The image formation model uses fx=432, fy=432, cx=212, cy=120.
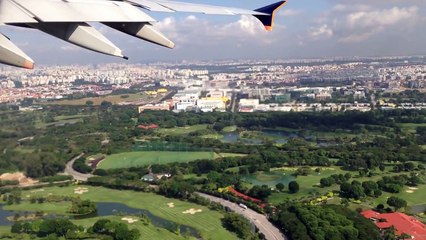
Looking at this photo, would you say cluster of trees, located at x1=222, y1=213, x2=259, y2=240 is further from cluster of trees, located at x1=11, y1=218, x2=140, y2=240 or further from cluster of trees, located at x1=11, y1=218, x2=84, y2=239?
cluster of trees, located at x1=11, y1=218, x2=84, y2=239

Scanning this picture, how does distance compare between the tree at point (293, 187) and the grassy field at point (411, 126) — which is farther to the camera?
the grassy field at point (411, 126)

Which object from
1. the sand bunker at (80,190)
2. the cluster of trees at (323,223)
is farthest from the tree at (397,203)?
the sand bunker at (80,190)

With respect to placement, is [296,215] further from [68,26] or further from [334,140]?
[334,140]

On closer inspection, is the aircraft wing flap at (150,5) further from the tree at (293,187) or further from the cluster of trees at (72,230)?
the tree at (293,187)

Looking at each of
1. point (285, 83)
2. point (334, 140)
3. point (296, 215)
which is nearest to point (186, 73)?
point (285, 83)

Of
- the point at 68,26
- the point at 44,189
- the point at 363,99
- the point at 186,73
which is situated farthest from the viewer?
the point at 186,73

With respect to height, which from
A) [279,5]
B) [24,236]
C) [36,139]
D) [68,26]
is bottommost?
[24,236]

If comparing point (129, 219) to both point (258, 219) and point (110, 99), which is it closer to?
point (258, 219)
